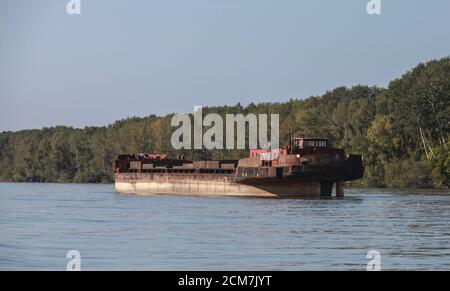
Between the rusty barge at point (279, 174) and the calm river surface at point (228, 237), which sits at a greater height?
the rusty barge at point (279, 174)

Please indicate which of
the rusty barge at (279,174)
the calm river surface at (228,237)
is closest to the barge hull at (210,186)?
the rusty barge at (279,174)

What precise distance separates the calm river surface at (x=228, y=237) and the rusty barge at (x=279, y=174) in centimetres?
1702

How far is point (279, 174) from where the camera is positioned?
3942 inches

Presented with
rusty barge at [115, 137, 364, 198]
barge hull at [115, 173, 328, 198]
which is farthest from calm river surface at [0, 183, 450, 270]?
barge hull at [115, 173, 328, 198]

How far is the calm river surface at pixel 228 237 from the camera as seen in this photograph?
1668 inches

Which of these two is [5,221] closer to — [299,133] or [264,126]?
[299,133]

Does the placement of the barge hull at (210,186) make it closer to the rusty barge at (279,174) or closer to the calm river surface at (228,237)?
the rusty barge at (279,174)

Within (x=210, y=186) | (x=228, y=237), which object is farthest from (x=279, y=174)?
(x=228, y=237)

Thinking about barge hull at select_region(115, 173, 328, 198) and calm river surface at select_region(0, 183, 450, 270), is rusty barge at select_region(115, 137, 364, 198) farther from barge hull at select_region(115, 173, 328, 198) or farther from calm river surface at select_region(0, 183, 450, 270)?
calm river surface at select_region(0, 183, 450, 270)

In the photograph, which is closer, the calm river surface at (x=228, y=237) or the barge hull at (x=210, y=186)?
the calm river surface at (x=228, y=237)

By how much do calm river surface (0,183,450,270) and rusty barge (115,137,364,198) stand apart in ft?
55.8

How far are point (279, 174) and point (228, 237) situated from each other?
4707 cm
